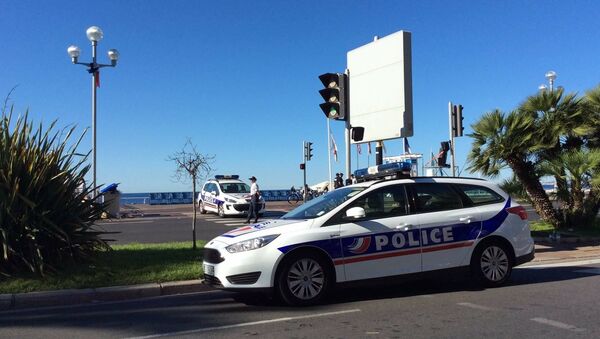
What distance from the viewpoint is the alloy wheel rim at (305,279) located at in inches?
277

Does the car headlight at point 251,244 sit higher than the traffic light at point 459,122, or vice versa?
the traffic light at point 459,122

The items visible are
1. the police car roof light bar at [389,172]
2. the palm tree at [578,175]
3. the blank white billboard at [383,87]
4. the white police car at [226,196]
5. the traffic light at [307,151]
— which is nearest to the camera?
the police car roof light bar at [389,172]

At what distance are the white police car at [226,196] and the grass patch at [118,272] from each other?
11740mm

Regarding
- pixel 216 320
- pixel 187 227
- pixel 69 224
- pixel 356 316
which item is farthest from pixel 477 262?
pixel 187 227

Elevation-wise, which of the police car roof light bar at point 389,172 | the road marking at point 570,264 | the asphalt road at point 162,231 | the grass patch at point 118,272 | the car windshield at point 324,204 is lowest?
the road marking at point 570,264

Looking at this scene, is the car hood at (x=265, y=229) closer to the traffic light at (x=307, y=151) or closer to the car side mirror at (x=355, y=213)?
the car side mirror at (x=355, y=213)

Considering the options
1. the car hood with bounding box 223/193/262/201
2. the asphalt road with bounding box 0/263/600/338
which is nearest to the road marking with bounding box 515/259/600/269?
the asphalt road with bounding box 0/263/600/338

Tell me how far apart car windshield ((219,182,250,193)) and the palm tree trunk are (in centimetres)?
1300

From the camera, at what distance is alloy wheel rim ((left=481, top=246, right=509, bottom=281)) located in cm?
811

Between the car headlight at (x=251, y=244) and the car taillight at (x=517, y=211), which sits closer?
the car headlight at (x=251, y=244)

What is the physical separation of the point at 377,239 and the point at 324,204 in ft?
3.05

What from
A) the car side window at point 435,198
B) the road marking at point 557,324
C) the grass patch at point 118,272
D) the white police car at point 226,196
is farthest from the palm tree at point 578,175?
Answer: the white police car at point 226,196

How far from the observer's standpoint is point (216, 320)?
6512 mm

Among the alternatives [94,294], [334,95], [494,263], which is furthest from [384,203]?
[334,95]
